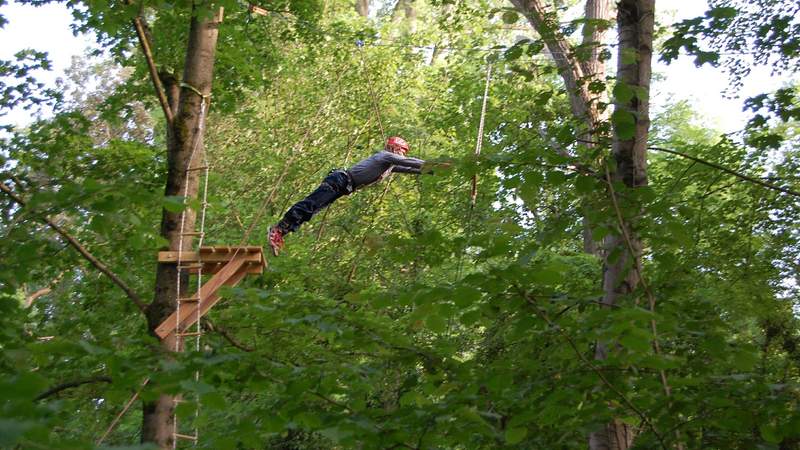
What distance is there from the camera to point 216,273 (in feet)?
19.3

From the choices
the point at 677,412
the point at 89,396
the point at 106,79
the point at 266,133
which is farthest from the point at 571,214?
the point at 106,79

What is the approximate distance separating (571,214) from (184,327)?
2932mm

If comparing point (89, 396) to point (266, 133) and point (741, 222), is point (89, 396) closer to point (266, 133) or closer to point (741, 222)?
point (741, 222)

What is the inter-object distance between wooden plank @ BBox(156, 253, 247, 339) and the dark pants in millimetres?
1013

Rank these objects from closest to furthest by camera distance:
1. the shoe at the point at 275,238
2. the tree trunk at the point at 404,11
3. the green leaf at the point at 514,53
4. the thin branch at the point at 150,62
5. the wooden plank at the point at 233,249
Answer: the green leaf at the point at 514,53
the wooden plank at the point at 233,249
the thin branch at the point at 150,62
the shoe at the point at 275,238
the tree trunk at the point at 404,11

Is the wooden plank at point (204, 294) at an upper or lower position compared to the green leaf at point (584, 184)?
lower

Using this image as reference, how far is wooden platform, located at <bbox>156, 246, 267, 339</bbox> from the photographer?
5.68 metres

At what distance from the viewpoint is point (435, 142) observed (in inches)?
536

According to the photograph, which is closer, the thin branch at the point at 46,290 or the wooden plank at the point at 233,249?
the wooden plank at the point at 233,249

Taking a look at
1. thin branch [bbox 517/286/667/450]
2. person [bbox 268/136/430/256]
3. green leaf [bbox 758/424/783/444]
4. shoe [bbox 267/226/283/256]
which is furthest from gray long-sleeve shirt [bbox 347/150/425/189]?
green leaf [bbox 758/424/783/444]

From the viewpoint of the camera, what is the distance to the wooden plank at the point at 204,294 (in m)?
5.67

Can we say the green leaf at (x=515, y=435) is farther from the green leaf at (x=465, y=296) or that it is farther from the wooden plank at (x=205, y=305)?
the wooden plank at (x=205, y=305)

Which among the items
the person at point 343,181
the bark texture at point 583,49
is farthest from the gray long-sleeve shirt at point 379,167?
the bark texture at point 583,49

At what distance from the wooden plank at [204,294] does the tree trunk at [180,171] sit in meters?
0.09
